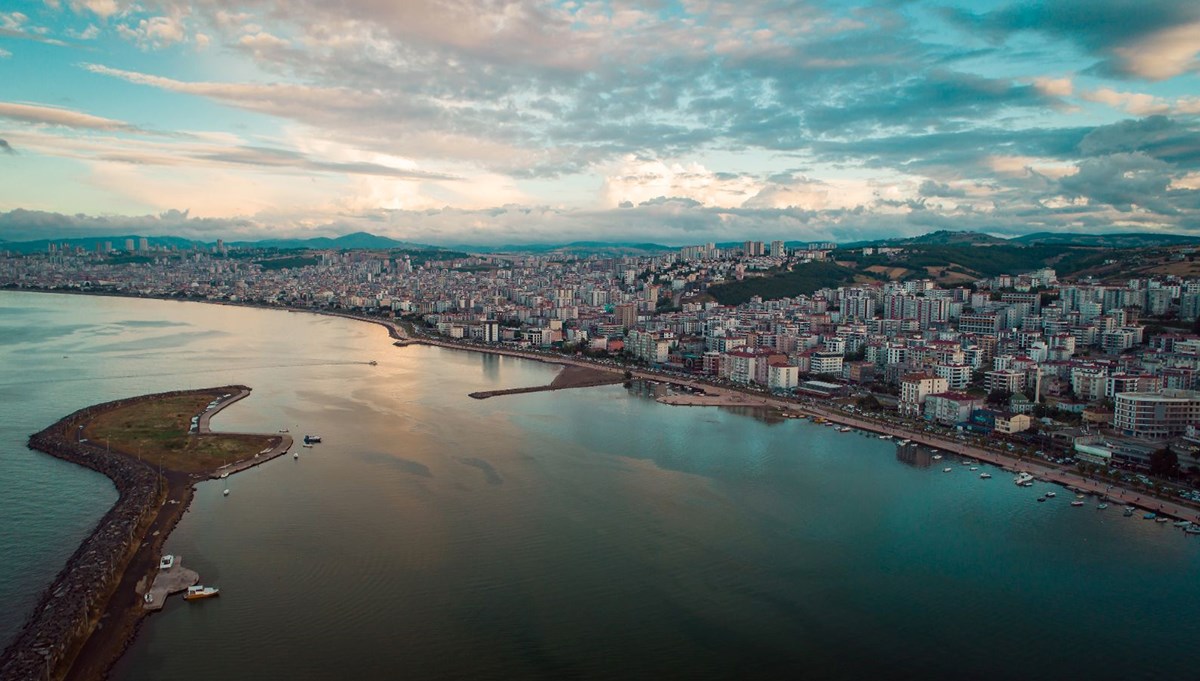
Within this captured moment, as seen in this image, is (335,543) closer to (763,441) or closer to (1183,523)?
(763,441)

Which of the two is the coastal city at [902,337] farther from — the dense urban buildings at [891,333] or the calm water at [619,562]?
the calm water at [619,562]

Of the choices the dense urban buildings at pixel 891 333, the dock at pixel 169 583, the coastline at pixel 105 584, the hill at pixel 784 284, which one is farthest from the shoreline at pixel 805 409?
the hill at pixel 784 284

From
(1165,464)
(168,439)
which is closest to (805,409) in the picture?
(1165,464)

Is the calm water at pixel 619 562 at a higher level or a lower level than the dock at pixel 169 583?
lower

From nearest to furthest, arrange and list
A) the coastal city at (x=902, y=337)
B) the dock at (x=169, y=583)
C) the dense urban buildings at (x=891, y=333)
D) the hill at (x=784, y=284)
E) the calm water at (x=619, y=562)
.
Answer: the calm water at (x=619, y=562) → the dock at (x=169, y=583) → the coastal city at (x=902, y=337) → the dense urban buildings at (x=891, y=333) → the hill at (x=784, y=284)

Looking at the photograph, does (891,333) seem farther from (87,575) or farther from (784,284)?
(87,575)

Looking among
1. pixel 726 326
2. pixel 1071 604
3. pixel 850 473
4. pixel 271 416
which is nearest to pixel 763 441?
pixel 850 473
